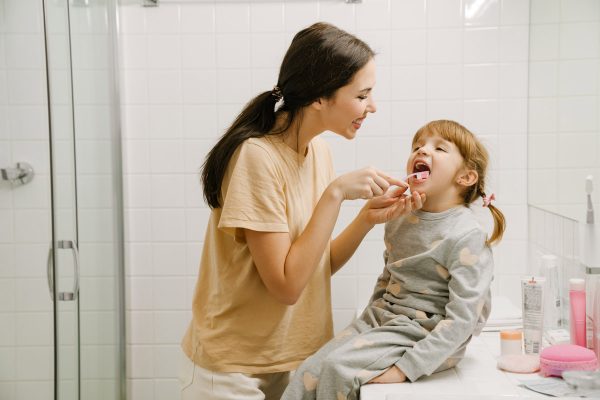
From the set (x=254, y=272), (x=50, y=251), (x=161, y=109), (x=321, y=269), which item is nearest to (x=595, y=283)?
(x=321, y=269)

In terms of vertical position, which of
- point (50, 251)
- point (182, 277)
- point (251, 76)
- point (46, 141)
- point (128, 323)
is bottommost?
point (128, 323)

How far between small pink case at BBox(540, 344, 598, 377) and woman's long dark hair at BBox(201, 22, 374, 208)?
0.72 meters

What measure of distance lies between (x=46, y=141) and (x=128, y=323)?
0.91m

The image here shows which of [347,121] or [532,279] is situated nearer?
[347,121]

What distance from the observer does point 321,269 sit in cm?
175

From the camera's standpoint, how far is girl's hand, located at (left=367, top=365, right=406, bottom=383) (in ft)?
5.05

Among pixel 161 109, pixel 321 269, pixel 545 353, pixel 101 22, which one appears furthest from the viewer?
pixel 161 109

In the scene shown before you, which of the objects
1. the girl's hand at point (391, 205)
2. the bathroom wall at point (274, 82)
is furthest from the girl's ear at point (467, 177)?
the bathroom wall at point (274, 82)

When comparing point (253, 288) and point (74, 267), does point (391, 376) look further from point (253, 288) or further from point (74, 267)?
point (74, 267)

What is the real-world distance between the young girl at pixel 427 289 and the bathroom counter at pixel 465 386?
23 millimetres

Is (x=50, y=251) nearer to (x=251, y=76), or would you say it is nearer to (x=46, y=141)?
(x=46, y=141)

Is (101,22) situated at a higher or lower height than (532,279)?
higher

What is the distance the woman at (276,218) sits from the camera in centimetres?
157

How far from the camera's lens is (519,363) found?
1630mm
